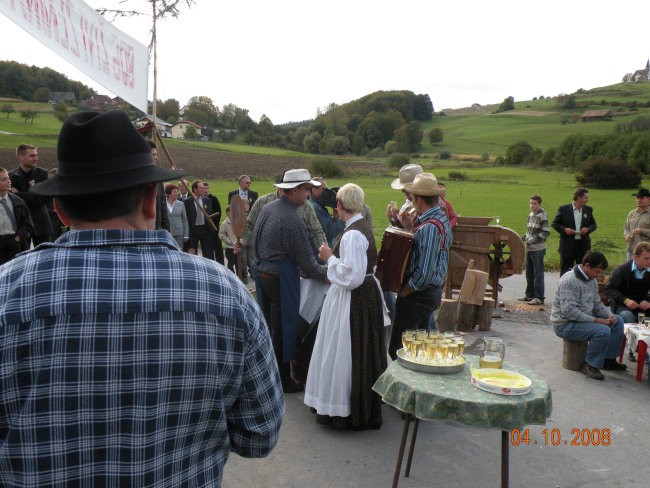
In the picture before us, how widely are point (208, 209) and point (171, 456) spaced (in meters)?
9.91

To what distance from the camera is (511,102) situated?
10994 centimetres

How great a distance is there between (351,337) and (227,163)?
119ft

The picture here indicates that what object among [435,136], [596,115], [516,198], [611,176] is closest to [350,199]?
[516,198]

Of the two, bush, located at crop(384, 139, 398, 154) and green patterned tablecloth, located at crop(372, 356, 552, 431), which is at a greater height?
bush, located at crop(384, 139, 398, 154)

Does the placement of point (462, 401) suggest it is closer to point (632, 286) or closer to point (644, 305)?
point (644, 305)

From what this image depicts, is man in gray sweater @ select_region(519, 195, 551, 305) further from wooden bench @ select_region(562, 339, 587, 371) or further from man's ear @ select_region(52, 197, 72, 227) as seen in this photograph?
man's ear @ select_region(52, 197, 72, 227)

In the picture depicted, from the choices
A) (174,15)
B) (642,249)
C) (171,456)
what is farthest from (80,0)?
(642,249)

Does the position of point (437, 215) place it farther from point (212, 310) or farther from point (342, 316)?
point (212, 310)

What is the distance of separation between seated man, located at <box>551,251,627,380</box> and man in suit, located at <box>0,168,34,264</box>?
6.63m

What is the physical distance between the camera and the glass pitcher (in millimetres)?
3512

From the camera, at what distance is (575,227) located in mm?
9414

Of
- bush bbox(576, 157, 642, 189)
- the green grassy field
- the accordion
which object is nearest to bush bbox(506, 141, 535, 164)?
the green grassy field

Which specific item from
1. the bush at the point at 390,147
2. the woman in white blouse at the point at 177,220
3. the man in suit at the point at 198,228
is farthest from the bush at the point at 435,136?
the woman in white blouse at the point at 177,220

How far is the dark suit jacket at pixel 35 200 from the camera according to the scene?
7.46 meters
